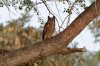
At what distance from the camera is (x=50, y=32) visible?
591 cm

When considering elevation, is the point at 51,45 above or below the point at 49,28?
below

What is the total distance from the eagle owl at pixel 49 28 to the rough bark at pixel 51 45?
12cm

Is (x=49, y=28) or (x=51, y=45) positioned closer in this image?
(x=51, y=45)

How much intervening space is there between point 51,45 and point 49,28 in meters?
0.33

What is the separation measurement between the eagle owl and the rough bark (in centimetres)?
12

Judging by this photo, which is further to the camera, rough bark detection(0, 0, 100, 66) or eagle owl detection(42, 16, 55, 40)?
eagle owl detection(42, 16, 55, 40)

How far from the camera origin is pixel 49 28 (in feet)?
19.2

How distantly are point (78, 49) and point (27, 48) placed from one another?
2.70 feet

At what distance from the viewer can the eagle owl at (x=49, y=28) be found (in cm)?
579

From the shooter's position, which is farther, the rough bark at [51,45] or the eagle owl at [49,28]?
the eagle owl at [49,28]

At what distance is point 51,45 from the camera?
5648mm

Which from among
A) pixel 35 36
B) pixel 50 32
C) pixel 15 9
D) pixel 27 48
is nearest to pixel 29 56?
pixel 27 48

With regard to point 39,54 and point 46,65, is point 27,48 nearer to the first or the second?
point 39,54

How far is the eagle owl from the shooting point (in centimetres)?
579
